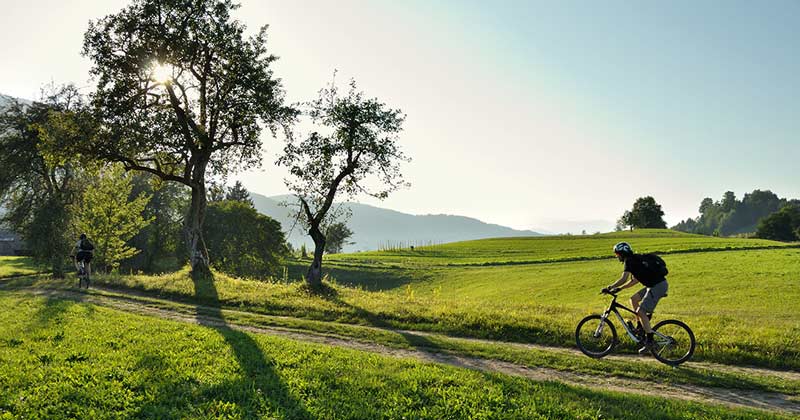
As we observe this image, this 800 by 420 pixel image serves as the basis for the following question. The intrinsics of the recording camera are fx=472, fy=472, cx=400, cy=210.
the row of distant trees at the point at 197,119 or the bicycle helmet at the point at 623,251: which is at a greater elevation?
the row of distant trees at the point at 197,119

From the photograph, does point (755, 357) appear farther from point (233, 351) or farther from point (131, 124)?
point (131, 124)

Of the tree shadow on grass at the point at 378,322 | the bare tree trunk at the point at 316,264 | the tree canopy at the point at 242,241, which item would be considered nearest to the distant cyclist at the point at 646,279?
the tree shadow on grass at the point at 378,322

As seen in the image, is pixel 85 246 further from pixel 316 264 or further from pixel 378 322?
pixel 378 322

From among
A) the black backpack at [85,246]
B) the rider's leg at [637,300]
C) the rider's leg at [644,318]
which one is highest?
the black backpack at [85,246]

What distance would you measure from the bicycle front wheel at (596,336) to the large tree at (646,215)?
146444mm

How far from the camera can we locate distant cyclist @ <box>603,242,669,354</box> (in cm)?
1257

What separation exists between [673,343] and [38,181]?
4994 centimetres

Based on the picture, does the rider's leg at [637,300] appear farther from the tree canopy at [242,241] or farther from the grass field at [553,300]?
the tree canopy at [242,241]

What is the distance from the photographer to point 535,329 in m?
16.4

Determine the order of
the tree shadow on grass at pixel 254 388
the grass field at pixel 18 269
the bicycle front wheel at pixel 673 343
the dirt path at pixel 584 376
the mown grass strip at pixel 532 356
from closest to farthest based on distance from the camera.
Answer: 1. the tree shadow on grass at pixel 254 388
2. the dirt path at pixel 584 376
3. the mown grass strip at pixel 532 356
4. the bicycle front wheel at pixel 673 343
5. the grass field at pixel 18 269

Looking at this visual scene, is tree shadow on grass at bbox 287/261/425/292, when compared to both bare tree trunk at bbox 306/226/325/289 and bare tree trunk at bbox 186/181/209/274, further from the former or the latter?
bare tree trunk at bbox 306/226/325/289

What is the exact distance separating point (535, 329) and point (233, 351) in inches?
391

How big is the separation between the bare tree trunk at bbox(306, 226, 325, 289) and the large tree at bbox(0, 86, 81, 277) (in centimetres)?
2246

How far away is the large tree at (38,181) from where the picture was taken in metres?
37.7
